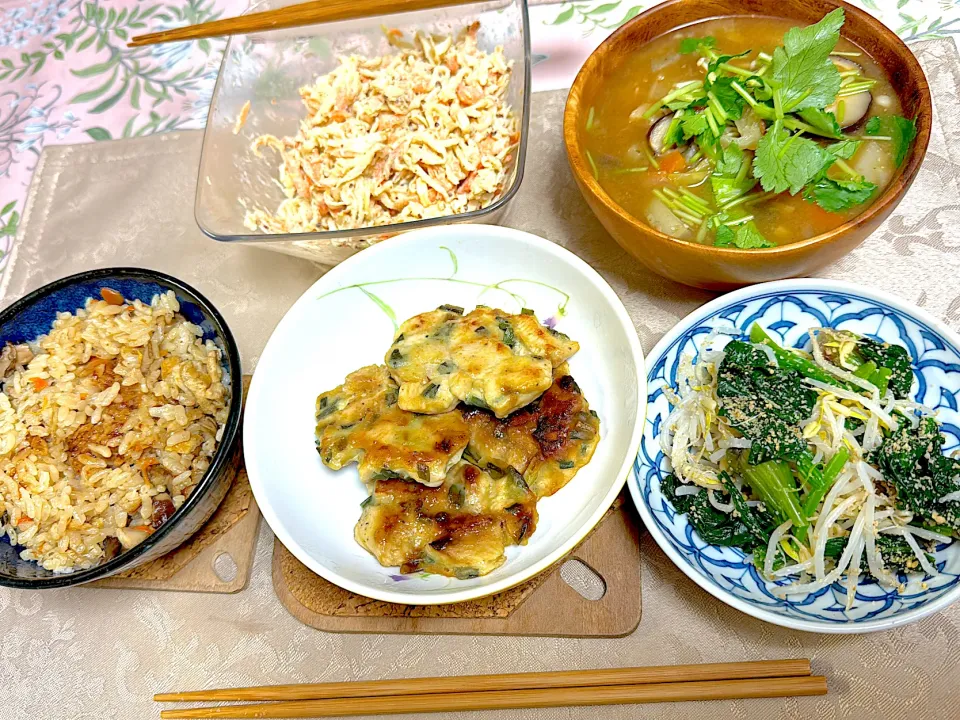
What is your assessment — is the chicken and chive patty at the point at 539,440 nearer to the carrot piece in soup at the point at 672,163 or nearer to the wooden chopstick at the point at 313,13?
the carrot piece in soup at the point at 672,163

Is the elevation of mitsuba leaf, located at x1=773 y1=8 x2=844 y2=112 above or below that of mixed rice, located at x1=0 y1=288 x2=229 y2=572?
above

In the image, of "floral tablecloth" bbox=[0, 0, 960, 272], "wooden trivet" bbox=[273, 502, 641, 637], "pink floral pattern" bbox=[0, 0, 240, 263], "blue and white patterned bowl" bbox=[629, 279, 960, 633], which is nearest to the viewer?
"blue and white patterned bowl" bbox=[629, 279, 960, 633]

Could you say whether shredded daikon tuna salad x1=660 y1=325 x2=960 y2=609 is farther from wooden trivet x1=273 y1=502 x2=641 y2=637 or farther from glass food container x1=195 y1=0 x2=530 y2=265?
glass food container x1=195 y1=0 x2=530 y2=265

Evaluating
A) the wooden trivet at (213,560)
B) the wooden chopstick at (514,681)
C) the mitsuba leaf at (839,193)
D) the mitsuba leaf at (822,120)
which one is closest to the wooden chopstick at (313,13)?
the mitsuba leaf at (822,120)

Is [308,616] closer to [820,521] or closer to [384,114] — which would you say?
[820,521]

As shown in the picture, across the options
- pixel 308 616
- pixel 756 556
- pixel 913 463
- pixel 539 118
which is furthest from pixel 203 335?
pixel 913 463

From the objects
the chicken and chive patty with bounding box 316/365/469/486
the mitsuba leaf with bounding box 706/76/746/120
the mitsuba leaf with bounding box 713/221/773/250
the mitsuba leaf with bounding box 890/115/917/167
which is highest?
the mitsuba leaf with bounding box 706/76/746/120

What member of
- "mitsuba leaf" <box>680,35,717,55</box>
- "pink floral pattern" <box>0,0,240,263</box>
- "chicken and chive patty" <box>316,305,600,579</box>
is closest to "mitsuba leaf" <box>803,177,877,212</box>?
"mitsuba leaf" <box>680,35,717,55</box>
